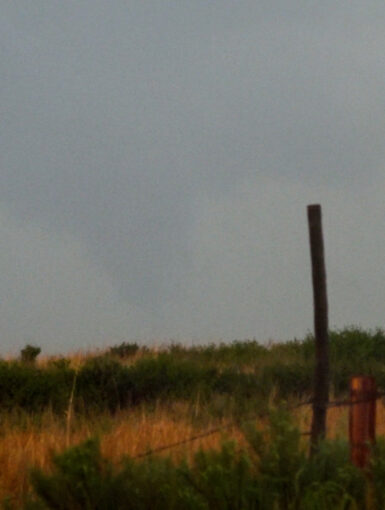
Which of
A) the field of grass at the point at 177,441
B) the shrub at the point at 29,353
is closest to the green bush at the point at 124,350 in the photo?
the shrub at the point at 29,353

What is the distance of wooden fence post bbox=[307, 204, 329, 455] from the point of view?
7.80 metres

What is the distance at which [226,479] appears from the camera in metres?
6.89

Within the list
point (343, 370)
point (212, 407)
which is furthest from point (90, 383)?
point (343, 370)

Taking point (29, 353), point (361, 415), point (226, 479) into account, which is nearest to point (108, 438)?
point (361, 415)

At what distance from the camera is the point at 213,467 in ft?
22.7

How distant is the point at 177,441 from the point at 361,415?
3.11 m

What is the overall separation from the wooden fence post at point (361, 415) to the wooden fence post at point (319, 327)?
0.71 ft

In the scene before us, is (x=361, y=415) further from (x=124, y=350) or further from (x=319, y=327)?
(x=124, y=350)

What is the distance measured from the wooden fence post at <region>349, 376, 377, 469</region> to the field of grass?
0.15 meters

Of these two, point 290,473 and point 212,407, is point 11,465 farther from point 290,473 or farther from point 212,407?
point 212,407

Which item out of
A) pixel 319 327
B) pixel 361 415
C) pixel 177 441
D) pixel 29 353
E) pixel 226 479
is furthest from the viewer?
pixel 29 353

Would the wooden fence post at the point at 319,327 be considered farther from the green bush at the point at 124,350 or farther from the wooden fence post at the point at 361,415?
the green bush at the point at 124,350

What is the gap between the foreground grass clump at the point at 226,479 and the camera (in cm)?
685

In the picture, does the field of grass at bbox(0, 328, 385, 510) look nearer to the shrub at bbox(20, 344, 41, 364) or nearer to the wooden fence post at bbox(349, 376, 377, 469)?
the wooden fence post at bbox(349, 376, 377, 469)
